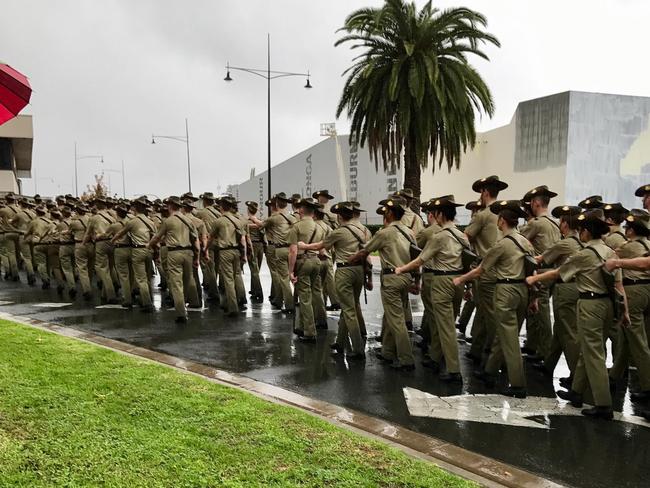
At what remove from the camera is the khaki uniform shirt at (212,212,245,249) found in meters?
11.1

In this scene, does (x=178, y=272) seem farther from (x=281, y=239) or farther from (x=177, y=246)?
(x=281, y=239)

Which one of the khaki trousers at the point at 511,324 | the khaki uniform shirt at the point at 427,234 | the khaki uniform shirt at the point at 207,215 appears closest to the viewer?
the khaki trousers at the point at 511,324

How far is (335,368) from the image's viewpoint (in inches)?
290

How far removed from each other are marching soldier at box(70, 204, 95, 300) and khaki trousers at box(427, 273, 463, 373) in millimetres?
8652

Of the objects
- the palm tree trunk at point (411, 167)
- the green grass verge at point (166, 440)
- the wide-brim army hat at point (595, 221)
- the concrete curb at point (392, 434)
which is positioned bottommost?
the concrete curb at point (392, 434)

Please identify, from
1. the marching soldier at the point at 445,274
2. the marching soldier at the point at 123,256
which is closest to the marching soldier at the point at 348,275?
the marching soldier at the point at 445,274

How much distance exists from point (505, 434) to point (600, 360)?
1.24m

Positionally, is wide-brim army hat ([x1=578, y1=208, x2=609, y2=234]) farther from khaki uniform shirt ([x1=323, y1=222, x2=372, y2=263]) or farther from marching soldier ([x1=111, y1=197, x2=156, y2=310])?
marching soldier ([x1=111, y1=197, x2=156, y2=310])

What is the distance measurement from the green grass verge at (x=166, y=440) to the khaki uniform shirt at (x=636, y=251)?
3195mm

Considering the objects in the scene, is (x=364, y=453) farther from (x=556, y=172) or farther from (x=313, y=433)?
(x=556, y=172)

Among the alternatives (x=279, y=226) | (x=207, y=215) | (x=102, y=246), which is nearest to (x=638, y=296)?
(x=279, y=226)

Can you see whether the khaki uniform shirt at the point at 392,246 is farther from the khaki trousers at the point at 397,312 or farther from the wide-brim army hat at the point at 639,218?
the wide-brim army hat at the point at 639,218

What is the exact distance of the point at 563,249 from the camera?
636 centimetres

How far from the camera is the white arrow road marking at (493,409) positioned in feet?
18.2
